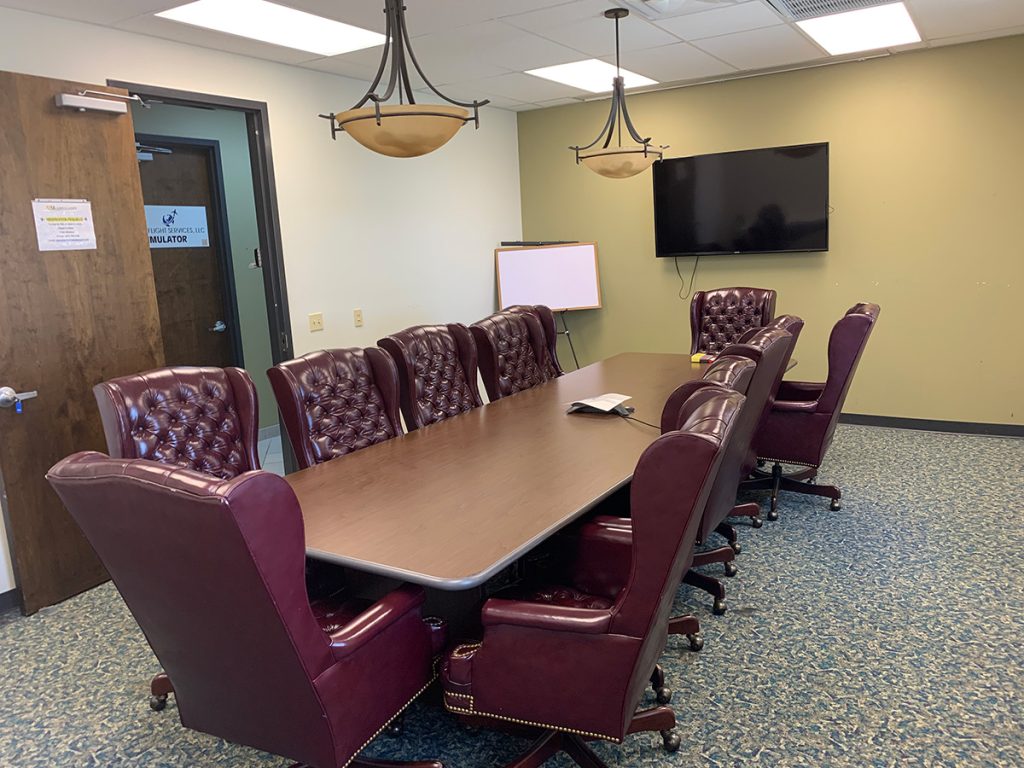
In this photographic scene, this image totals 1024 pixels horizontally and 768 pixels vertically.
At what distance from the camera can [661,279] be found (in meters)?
6.60

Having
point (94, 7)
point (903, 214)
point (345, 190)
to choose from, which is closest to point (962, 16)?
point (903, 214)

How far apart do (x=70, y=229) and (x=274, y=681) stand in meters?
2.68

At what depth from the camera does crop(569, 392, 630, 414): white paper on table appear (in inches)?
139

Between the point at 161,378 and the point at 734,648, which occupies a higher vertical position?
the point at 161,378

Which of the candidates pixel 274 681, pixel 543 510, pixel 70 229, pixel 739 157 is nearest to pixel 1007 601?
pixel 543 510

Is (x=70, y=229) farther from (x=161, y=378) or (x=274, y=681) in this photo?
(x=274, y=681)

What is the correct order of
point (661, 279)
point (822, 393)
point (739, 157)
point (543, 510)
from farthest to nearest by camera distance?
point (661, 279), point (739, 157), point (822, 393), point (543, 510)

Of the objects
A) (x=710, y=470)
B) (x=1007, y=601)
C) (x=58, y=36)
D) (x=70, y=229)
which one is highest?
(x=58, y=36)

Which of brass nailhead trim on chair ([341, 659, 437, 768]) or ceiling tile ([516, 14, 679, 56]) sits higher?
ceiling tile ([516, 14, 679, 56])

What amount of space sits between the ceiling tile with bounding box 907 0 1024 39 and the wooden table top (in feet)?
8.79

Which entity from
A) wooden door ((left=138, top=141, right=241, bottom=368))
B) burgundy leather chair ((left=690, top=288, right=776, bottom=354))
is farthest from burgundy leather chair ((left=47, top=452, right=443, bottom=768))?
wooden door ((left=138, top=141, right=241, bottom=368))

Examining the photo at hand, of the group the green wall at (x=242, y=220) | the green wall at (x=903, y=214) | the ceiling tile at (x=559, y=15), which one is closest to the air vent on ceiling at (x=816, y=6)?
the ceiling tile at (x=559, y=15)

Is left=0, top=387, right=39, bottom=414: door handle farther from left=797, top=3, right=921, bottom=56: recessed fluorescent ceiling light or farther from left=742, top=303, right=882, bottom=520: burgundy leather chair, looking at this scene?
left=797, top=3, right=921, bottom=56: recessed fluorescent ceiling light

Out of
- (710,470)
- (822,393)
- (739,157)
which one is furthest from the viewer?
(739,157)
